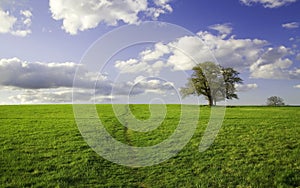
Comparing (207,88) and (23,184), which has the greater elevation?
(207,88)

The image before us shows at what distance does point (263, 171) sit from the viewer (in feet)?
56.4

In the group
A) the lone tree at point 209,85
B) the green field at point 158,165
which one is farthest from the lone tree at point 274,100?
the green field at point 158,165

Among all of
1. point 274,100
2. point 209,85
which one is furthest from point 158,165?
point 274,100

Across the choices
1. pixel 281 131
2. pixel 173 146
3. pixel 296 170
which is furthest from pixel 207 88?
pixel 296 170

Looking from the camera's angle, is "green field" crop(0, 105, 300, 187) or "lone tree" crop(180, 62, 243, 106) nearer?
"green field" crop(0, 105, 300, 187)

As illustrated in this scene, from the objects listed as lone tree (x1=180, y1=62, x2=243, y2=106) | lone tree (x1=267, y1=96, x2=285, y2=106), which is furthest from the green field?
lone tree (x1=267, y1=96, x2=285, y2=106)

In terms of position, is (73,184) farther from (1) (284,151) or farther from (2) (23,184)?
(1) (284,151)

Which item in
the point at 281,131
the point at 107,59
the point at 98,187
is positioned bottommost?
the point at 98,187

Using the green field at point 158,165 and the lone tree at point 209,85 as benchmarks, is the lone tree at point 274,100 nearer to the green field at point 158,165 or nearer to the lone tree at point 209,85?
the lone tree at point 209,85

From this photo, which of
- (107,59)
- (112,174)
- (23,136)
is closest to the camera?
(112,174)

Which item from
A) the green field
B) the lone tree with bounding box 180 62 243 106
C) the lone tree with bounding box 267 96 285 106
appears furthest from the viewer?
the lone tree with bounding box 267 96 285 106

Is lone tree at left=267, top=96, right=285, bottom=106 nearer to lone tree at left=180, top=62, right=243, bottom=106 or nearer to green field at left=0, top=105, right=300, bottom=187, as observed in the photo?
lone tree at left=180, top=62, right=243, bottom=106

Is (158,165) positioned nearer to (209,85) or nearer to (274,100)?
(209,85)

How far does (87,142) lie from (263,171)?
43.8ft
